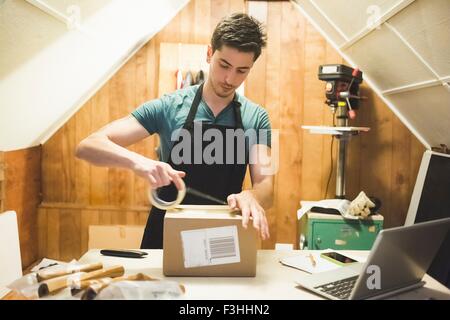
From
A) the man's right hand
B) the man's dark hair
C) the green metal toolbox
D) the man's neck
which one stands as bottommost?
the green metal toolbox

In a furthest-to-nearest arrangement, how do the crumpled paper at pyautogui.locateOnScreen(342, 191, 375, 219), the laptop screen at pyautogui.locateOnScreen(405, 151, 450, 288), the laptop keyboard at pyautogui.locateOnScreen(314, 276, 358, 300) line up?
1. the crumpled paper at pyautogui.locateOnScreen(342, 191, 375, 219)
2. the laptop screen at pyautogui.locateOnScreen(405, 151, 450, 288)
3. the laptop keyboard at pyautogui.locateOnScreen(314, 276, 358, 300)

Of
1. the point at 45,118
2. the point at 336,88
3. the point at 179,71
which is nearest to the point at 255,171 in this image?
the point at 336,88

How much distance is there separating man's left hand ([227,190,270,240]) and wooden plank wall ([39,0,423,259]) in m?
2.16

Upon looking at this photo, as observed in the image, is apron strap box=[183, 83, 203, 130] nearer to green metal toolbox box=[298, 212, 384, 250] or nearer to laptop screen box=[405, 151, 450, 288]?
green metal toolbox box=[298, 212, 384, 250]

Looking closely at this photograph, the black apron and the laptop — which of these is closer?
the laptop

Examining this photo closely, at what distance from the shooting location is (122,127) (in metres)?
1.63

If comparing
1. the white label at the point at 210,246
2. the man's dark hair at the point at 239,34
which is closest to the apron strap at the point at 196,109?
the man's dark hair at the point at 239,34

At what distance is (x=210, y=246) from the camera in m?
1.14

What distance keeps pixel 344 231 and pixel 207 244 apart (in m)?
1.80

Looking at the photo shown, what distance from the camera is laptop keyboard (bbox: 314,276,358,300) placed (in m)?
1.04

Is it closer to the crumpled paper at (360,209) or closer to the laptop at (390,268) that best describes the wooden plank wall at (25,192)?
the crumpled paper at (360,209)

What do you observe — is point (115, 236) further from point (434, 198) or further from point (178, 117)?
point (434, 198)

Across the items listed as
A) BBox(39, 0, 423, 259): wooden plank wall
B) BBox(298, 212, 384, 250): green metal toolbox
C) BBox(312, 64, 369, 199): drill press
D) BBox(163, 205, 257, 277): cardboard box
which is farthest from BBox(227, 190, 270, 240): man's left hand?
BBox(39, 0, 423, 259): wooden plank wall
